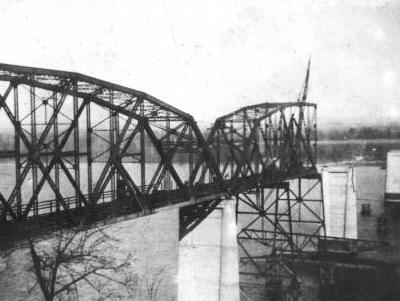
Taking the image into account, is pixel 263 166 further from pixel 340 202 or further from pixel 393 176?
pixel 393 176

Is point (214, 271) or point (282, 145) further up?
point (282, 145)

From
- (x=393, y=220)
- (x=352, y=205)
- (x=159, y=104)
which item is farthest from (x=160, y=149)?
(x=393, y=220)

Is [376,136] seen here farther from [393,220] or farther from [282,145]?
[282,145]

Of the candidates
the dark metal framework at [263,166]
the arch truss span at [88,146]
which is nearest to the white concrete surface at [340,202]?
the dark metal framework at [263,166]

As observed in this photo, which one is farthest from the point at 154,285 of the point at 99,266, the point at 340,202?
the point at 340,202

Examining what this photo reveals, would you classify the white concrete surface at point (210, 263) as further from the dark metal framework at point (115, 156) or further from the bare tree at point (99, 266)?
the bare tree at point (99, 266)

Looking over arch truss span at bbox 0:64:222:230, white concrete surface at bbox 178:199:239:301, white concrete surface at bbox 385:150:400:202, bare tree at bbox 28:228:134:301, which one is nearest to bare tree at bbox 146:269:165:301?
bare tree at bbox 28:228:134:301
